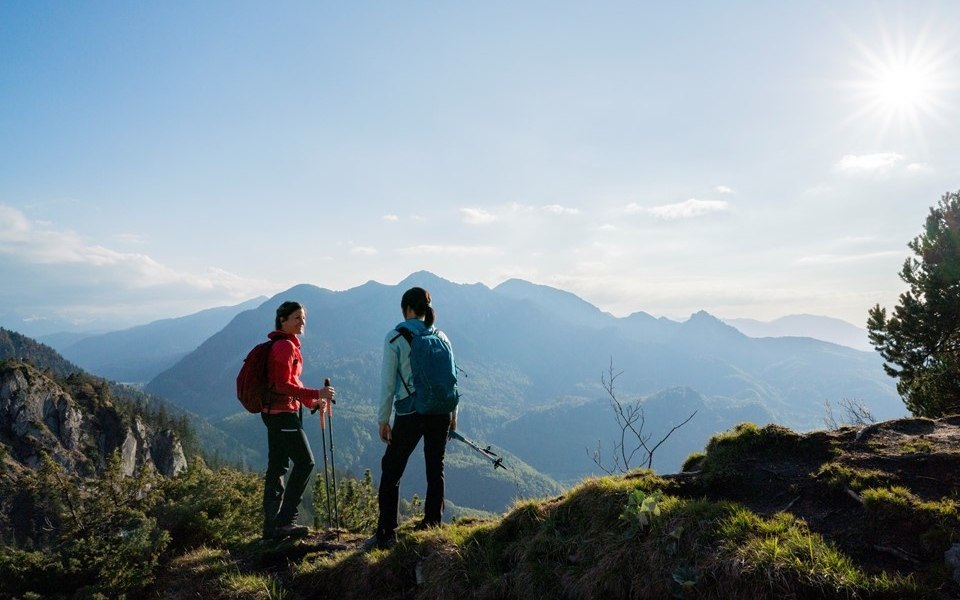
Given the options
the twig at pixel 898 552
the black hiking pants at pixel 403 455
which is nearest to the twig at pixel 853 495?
the twig at pixel 898 552

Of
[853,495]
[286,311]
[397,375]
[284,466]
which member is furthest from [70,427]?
[853,495]

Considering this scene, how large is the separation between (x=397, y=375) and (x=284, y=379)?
1896mm

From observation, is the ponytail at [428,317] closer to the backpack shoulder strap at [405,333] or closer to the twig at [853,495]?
the backpack shoulder strap at [405,333]

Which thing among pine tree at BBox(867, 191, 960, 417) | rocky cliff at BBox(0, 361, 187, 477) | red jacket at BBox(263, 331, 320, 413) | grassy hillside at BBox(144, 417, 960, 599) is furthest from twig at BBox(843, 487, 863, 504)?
rocky cliff at BBox(0, 361, 187, 477)

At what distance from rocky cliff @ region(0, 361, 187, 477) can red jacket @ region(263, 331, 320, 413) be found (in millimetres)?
94094

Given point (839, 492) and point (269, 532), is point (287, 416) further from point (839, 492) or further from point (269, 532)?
point (839, 492)

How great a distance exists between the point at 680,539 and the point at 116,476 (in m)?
9.19

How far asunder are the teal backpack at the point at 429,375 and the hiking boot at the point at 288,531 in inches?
128

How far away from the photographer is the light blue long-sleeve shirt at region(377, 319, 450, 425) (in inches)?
254

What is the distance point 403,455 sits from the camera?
662cm

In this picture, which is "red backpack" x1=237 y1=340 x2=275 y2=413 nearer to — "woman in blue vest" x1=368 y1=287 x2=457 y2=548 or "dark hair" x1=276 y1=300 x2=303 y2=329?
"dark hair" x1=276 y1=300 x2=303 y2=329

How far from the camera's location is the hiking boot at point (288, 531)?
764 centimetres

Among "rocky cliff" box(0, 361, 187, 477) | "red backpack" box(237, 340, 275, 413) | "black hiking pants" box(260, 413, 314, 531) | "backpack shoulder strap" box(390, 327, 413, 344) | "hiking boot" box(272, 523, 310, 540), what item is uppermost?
"backpack shoulder strap" box(390, 327, 413, 344)

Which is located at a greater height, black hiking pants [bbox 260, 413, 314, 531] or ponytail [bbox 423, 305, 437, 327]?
ponytail [bbox 423, 305, 437, 327]
